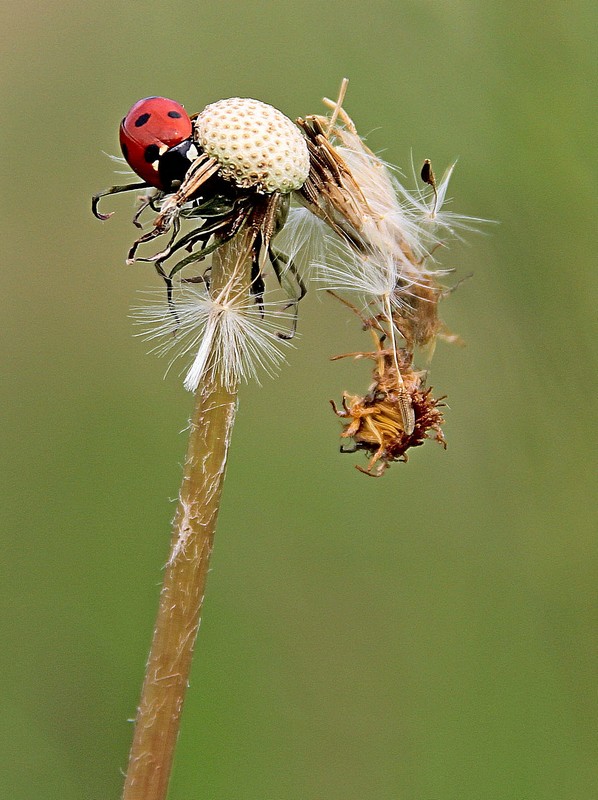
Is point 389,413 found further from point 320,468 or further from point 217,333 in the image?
point 320,468

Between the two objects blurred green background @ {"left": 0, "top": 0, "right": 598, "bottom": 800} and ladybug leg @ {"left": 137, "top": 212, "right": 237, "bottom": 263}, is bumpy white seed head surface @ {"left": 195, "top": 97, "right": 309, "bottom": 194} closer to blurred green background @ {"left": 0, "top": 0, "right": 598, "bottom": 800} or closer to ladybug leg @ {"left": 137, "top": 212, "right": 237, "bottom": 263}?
ladybug leg @ {"left": 137, "top": 212, "right": 237, "bottom": 263}

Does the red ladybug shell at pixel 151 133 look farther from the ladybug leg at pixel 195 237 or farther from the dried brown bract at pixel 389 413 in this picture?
the dried brown bract at pixel 389 413

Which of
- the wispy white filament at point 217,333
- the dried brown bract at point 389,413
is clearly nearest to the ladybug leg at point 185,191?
the wispy white filament at point 217,333

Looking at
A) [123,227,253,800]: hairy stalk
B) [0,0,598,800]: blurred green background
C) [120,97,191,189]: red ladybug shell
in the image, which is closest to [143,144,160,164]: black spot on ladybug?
[120,97,191,189]: red ladybug shell

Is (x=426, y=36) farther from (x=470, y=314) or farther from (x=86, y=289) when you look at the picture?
(x=86, y=289)

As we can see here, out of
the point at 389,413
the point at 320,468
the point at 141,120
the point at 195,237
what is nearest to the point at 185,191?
the point at 195,237

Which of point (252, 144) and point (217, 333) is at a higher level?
point (252, 144)
